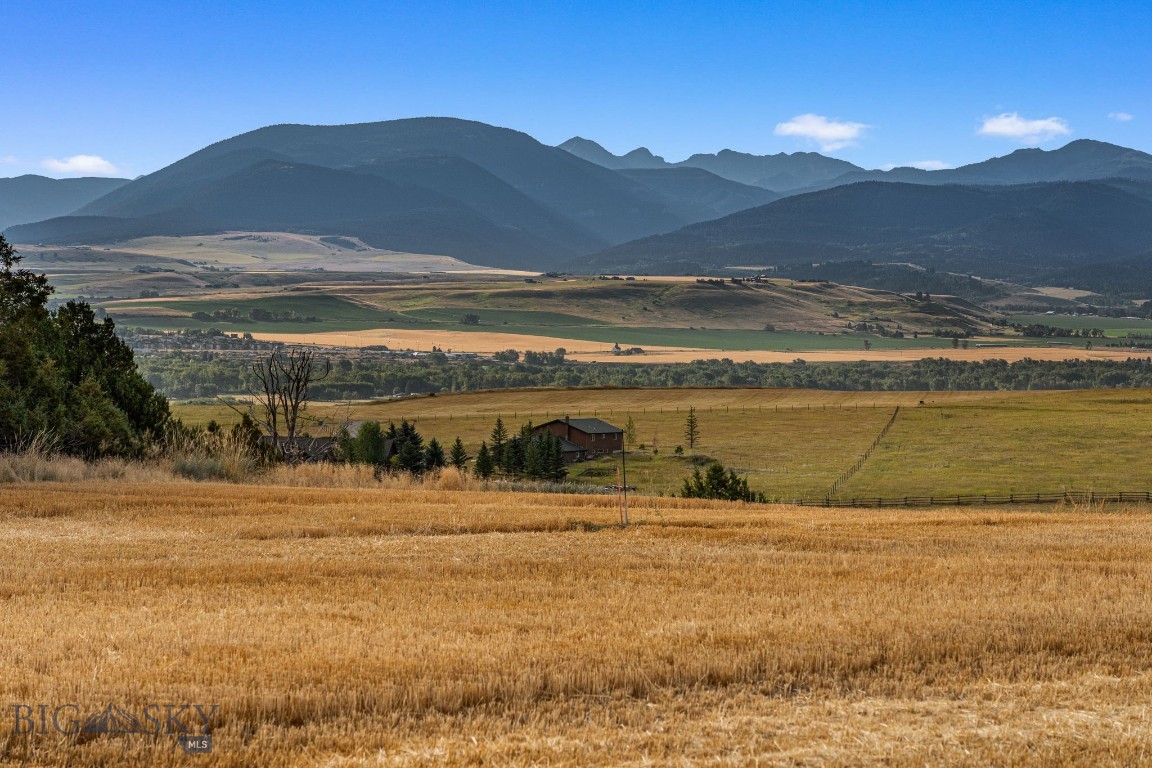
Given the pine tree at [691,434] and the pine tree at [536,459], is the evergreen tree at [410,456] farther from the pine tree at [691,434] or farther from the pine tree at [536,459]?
the pine tree at [691,434]

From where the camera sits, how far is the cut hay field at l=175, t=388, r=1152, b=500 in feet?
226

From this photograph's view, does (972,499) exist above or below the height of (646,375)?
below

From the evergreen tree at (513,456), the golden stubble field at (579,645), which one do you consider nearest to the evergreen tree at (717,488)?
the evergreen tree at (513,456)

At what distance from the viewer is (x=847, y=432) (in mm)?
93812

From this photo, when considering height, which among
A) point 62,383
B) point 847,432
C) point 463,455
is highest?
point 62,383

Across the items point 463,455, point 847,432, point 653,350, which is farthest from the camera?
point 653,350

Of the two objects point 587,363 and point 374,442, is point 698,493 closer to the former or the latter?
point 374,442

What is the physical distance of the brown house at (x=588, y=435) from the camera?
87.2 metres

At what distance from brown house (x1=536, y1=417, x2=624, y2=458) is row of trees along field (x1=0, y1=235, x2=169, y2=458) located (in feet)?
172

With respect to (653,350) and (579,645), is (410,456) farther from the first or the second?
(653,350)

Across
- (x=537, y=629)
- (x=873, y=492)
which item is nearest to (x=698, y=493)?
(x=873, y=492)

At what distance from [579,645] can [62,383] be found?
79.3 ft

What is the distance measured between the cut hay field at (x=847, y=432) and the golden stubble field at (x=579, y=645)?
4163 cm

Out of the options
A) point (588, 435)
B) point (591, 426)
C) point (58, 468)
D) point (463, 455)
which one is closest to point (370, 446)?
point (463, 455)
